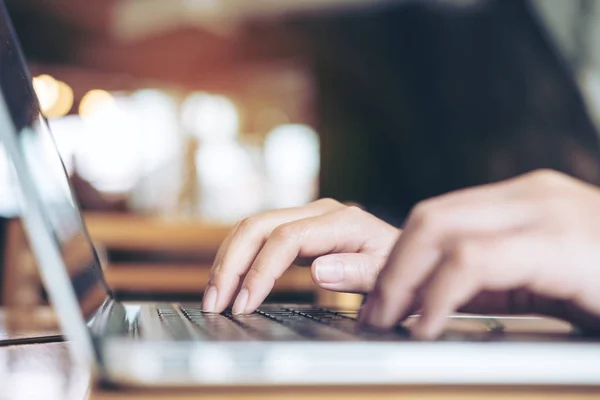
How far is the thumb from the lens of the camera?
565 millimetres

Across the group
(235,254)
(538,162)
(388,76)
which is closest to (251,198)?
(388,76)

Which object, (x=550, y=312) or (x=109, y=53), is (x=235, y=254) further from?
(x=109, y=53)

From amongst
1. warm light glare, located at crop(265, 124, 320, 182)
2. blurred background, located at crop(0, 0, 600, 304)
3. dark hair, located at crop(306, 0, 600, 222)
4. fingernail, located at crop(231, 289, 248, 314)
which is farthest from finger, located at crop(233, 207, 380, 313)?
warm light glare, located at crop(265, 124, 320, 182)

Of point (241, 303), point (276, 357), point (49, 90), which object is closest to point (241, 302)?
point (241, 303)

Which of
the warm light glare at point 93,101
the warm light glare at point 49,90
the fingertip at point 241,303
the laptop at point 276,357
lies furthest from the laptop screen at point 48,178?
Result: the warm light glare at point 93,101

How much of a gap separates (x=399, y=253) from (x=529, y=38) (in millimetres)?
2857

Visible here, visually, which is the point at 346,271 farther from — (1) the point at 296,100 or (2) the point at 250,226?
(1) the point at 296,100

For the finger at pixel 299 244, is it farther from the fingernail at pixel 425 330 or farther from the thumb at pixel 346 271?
the fingernail at pixel 425 330

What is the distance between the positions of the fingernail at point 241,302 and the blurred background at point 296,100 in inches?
16.4

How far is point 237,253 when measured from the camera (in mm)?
612

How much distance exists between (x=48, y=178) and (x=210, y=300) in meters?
0.17

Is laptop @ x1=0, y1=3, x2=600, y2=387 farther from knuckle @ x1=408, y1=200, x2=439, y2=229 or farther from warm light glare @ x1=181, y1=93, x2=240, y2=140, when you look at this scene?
warm light glare @ x1=181, y1=93, x2=240, y2=140

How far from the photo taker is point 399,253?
0.39 meters

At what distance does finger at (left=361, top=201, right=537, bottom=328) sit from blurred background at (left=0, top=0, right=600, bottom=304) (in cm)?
60
